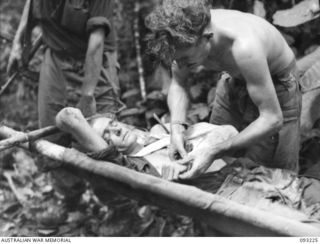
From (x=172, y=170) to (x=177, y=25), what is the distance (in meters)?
0.65

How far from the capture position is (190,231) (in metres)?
3.72

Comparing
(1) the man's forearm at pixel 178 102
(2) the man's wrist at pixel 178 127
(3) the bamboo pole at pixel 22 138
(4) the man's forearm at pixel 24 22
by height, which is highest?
(4) the man's forearm at pixel 24 22

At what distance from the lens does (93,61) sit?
125 inches

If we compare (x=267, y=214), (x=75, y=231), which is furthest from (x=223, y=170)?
(x=75, y=231)

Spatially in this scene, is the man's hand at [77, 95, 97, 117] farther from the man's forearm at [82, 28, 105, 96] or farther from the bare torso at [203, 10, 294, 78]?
the bare torso at [203, 10, 294, 78]

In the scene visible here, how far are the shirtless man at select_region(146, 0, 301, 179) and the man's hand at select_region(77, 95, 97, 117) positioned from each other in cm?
61

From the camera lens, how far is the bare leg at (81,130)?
2.70 meters

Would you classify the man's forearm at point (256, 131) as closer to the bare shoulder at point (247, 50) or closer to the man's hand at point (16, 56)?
the bare shoulder at point (247, 50)

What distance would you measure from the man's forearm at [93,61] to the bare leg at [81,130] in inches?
16.8

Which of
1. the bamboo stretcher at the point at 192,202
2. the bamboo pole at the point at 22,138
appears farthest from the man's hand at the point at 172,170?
the bamboo pole at the point at 22,138

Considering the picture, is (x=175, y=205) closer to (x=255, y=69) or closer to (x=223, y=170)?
(x=223, y=170)

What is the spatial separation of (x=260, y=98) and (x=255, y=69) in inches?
A: 4.9

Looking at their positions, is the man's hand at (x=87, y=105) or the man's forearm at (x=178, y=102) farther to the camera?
the man's hand at (x=87, y=105)

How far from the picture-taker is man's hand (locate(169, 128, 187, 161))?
2.63 metres
